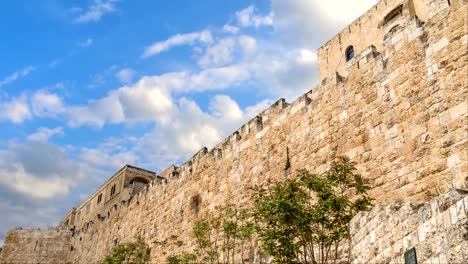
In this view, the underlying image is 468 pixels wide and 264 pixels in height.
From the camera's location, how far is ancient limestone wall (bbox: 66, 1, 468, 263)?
→ 7.64 meters

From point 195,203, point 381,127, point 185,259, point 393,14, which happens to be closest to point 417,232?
point 381,127

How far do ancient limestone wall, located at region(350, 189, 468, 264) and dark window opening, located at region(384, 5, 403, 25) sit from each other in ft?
46.2

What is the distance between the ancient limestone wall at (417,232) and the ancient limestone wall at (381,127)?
2.01 meters

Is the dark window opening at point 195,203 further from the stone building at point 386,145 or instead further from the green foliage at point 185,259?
the green foliage at point 185,259

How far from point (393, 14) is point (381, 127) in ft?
37.2

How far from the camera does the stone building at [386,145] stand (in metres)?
5.07

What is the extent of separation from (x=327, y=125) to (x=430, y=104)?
2.69 meters

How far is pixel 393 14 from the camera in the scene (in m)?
18.8

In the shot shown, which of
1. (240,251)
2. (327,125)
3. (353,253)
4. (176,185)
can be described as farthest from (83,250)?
(353,253)

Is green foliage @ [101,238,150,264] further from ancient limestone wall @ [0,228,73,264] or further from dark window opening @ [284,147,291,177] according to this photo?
ancient limestone wall @ [0,228,73,264]

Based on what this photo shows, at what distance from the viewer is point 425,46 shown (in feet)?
27.5

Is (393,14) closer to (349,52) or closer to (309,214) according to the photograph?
(349,52)

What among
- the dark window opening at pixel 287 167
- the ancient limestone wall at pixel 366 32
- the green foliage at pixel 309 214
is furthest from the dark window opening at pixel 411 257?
the ancient limestone wall at pixel 366 32

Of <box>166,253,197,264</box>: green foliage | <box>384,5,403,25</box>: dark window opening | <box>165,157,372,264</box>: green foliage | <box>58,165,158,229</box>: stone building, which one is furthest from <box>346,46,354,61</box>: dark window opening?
<box>58,165,158,229</box>: stone building
